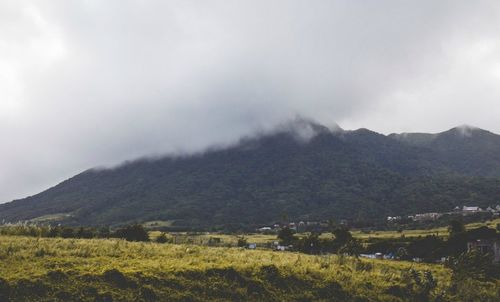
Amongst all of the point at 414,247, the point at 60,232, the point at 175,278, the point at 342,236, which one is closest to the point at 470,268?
the point at 175,278

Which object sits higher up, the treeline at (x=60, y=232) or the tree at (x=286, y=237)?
the treeline at (x=60, y=232)

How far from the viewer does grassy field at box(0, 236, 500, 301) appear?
20.0m

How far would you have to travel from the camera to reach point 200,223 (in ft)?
594

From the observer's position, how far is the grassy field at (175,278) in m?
20.0

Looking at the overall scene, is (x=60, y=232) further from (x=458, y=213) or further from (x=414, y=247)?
(x=458, y=213)

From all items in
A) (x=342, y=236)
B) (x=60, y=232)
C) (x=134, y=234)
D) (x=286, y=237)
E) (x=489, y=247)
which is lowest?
(x=489, y=247)

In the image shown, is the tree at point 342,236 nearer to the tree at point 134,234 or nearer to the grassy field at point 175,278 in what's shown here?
the tree at point 134,234

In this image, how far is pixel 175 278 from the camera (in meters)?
22.2

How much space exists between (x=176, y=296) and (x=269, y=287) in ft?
16.0

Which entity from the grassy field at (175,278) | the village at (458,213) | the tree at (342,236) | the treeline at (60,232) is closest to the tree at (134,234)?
the treeline at (60,232)

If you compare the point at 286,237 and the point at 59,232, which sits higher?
the point at 59,232

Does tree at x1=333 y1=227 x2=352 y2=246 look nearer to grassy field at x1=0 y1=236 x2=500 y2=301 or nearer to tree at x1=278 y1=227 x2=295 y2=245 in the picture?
tree at x1=278 y1=227 x2=295 y2=245

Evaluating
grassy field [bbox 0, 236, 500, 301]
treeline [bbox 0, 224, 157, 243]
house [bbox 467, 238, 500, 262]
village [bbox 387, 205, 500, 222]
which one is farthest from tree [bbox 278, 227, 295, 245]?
village [bbox 387, 205, 500, 222]

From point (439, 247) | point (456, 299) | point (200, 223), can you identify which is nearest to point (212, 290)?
point (456, 299)
